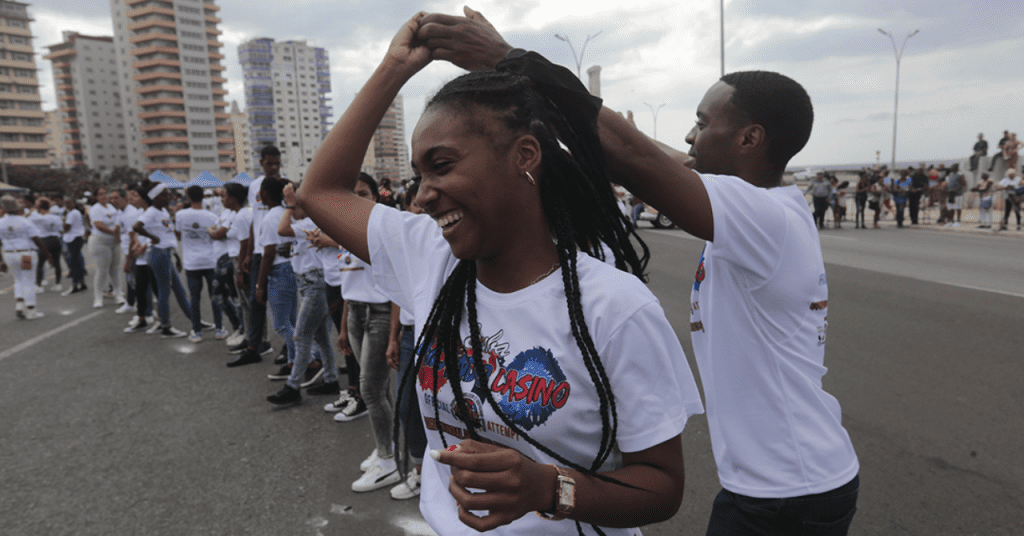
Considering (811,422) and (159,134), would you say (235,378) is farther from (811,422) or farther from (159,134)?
(159,134)

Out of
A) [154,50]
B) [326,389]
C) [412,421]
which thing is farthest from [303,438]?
[154,50]

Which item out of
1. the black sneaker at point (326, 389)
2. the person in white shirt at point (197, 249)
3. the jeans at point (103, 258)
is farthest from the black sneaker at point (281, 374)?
the jeans at point (103, 258)

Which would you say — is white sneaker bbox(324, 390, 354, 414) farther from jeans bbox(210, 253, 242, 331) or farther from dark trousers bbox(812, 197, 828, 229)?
dark trousers bbox(812, 197, 828, 229)

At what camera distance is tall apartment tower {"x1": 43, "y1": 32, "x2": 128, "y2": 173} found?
111 metres

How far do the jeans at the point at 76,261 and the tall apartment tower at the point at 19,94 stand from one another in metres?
95.4

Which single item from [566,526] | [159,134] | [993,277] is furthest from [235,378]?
[159,134]

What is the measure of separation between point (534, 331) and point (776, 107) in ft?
3.67

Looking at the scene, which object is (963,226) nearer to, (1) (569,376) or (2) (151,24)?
(1) (569,376)

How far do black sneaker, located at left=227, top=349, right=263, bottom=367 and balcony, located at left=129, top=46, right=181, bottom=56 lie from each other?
109m

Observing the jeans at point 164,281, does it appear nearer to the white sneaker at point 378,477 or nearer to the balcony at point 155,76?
the white sneaker at point 378,477

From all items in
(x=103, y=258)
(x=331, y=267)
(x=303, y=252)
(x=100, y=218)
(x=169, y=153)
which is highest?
(x=169, y=153)

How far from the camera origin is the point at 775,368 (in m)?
1.66

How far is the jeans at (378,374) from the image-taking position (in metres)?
4.00

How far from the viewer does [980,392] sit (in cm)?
475
